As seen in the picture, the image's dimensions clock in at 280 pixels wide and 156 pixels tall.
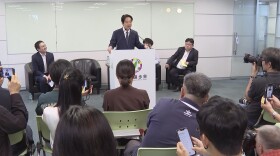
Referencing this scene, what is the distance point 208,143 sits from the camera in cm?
159

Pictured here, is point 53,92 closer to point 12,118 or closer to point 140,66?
point 12,118

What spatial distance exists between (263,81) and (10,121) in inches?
92.2

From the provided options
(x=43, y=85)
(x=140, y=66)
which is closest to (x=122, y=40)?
(x=140, y=66)

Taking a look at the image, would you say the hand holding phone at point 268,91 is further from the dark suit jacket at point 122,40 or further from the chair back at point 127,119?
the dark suit jacket at point 122,40

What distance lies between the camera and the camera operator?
10.9 ft

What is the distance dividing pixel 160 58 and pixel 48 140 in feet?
19.8

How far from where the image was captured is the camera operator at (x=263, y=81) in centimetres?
331

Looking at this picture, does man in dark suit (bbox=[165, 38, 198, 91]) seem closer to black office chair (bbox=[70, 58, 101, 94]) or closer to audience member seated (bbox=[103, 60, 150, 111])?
black office chair (bbox=[70, 58, 101, 94])

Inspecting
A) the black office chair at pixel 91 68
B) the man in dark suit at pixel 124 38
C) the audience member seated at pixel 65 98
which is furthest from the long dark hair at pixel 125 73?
the black office chair at pixel 91 68

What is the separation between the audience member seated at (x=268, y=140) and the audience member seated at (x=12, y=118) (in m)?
1.61

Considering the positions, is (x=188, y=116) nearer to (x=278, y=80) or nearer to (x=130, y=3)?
(x=278, y=80)

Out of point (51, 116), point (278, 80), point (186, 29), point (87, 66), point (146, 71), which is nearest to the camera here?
point (51, 116)

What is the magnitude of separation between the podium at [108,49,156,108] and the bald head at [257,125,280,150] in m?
3.23

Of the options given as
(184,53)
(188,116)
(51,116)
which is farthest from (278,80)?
(184,53)
